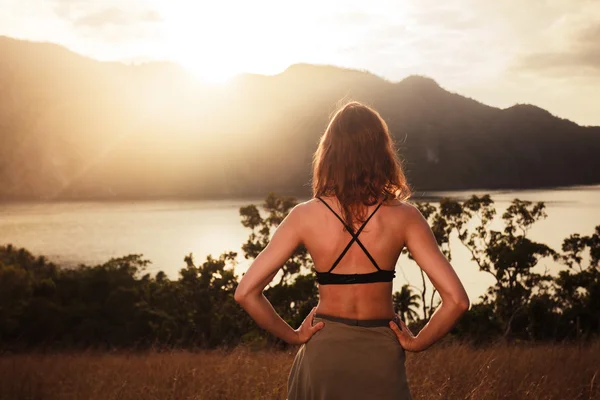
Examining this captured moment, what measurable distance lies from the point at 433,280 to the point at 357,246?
34cm

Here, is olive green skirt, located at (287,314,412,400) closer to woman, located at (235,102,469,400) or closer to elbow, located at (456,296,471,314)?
woman, located at (235,102,469,400)

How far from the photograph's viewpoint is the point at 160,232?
141 meters

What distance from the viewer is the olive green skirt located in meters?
2.10

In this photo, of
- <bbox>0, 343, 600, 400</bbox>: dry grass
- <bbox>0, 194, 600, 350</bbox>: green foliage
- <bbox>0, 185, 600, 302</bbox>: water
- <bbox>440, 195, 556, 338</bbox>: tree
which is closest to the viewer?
<bbox>0, 343, 600, 400</bbox>: dry grass

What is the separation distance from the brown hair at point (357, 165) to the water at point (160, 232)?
8341 cm

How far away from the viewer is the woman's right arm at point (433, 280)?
2073 millimetres

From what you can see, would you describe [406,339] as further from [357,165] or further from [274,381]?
[274,381]

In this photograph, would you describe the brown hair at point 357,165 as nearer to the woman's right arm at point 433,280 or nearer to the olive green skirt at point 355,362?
the woman's right arm at point 433,280

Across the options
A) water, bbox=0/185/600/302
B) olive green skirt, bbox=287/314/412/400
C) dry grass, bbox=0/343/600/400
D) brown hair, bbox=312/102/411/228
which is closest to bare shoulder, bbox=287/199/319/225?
brown hair, bbox=312/102/411/228

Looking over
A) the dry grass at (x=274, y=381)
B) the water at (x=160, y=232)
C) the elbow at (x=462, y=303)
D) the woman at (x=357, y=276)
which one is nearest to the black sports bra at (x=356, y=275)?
the woman at (x=357, y=276)

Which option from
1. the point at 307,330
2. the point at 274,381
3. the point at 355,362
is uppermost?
the point at 307,330

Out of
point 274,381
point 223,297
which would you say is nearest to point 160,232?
point 223,297

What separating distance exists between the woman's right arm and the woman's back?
6 cm

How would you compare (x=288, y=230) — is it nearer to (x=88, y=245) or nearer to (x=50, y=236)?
(x=88, y=245)
